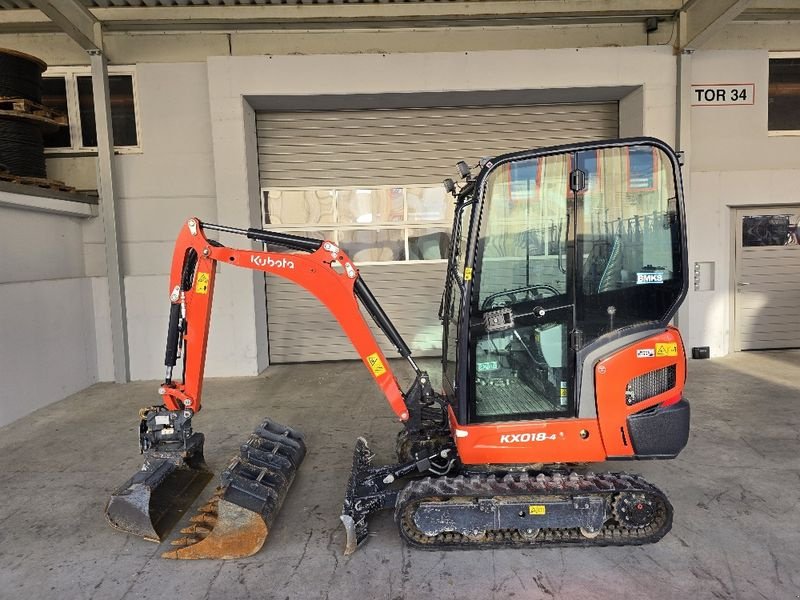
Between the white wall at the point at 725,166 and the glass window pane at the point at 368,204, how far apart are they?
4.78 m

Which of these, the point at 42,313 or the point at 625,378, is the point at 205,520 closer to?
the point at 625,378

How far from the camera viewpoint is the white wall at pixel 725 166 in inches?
317

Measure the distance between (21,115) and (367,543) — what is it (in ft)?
24.1

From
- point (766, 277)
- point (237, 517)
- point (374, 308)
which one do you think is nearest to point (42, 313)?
point (237, 517)

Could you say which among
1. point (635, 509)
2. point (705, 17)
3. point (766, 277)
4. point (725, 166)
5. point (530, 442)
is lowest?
point (635, 509)

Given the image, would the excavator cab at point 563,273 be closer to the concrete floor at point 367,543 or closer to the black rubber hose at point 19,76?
the concrete floor at point 367,543

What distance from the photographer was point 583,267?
10.3 ft

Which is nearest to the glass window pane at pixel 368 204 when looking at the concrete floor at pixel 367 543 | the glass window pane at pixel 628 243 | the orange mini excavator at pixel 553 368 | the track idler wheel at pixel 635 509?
the concrete floor at pixel 367 543

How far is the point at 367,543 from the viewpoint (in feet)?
10.7

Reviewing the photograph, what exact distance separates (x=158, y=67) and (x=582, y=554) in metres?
8.54

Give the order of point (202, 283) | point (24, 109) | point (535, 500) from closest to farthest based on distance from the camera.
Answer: point (535, 500)
point (202, 283)
point (24, 109)

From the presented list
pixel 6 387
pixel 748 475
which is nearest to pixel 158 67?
pixel 6 387

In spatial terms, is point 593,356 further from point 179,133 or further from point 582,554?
point 179,133

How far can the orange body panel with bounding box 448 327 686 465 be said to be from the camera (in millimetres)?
3158
